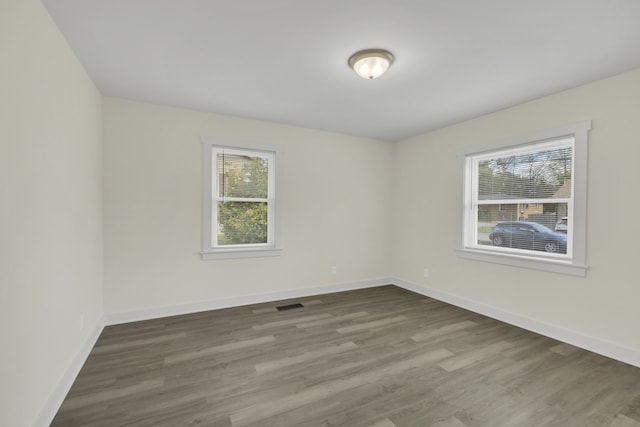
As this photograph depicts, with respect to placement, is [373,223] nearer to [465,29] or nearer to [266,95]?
[266,95]

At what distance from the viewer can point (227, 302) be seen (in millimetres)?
3844

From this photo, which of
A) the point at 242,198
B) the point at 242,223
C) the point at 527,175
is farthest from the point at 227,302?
the point at 527,175

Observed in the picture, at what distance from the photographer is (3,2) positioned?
4.39 ft

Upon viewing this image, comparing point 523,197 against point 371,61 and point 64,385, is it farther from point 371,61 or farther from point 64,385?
point 64,385

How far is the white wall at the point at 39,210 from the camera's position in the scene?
138cm

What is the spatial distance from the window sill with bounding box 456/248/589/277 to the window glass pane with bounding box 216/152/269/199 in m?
3.00

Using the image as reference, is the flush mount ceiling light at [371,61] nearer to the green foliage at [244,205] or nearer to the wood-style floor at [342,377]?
the green foliage at [244,205]

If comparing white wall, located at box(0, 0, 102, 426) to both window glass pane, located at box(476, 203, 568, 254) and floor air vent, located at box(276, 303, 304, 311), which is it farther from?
window glass pane, located at box(476, 203, 568, 254)

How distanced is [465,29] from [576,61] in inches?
47.3

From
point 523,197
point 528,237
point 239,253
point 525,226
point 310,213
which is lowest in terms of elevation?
point 239,253

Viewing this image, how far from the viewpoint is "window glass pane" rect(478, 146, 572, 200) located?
3.07 meters

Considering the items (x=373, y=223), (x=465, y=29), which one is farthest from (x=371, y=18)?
(x=373, y=223)

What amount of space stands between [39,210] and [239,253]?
2.35m

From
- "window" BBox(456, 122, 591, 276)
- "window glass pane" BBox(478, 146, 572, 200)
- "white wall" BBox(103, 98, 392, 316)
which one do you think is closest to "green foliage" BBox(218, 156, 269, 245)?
"white wall" BBox(103, 98, 392, 316)
